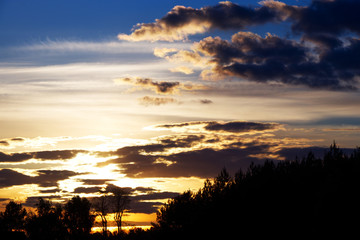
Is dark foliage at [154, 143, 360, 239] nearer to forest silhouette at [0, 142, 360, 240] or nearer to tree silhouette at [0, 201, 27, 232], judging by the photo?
forest silhouette at [0, 142, 360, 240]

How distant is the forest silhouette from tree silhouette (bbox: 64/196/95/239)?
22.3 m

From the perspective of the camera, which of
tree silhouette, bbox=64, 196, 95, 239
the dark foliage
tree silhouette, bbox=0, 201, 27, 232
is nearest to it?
the dark foliage

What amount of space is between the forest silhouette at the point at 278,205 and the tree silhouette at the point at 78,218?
22289 millimetres

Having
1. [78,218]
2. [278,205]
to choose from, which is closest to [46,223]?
[78,218]

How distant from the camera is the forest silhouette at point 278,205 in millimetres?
44438

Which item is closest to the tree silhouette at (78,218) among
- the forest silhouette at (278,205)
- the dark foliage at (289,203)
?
the forest silhouette at (278,205)

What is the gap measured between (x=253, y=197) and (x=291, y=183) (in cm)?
694

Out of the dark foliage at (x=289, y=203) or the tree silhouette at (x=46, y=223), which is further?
the tree silhouette at (x=46, y=223)

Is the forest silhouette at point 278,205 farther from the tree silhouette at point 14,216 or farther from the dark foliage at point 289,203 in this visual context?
the tree silhouette at point 14,216

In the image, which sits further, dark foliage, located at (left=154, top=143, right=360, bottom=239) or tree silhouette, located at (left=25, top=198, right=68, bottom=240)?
tree silhouette, located at (left=25, top=198, right=68, bottom=240)

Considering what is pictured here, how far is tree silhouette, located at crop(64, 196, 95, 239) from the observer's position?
4424 inches

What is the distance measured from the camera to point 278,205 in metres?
53.9

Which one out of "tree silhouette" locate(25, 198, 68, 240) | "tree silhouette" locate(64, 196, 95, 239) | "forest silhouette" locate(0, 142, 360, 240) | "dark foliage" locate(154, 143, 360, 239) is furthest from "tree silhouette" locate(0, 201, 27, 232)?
"dark foliage" locate(154, 143, 360, 239)

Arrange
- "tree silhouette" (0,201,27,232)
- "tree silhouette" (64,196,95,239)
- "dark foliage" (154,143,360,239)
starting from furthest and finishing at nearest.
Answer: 1. "tree silhouette" (0,201,27,232)
2. "tree silhouette" (64,196,95,239)
3. "dark foliage" (154,143,360,239)
